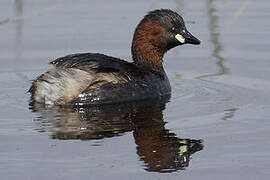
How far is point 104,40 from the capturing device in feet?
35.2

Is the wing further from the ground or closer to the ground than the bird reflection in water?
further from the ground

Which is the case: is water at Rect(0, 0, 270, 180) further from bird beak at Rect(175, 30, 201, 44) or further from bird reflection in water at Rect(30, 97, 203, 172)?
bird beak at Rect(175, 30, 201, 44)

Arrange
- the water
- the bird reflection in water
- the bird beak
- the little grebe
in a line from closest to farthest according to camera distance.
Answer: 1. the water
2. the bird reflection in water
3. the little grebe
4. the bird beak

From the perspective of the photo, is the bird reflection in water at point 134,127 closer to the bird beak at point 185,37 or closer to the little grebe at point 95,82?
the little grebe at point 95,82

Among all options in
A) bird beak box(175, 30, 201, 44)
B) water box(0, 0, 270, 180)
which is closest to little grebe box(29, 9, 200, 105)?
water box(0, 0, 270, 180)

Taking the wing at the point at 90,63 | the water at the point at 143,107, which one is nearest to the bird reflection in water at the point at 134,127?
the water at the point at 143,107

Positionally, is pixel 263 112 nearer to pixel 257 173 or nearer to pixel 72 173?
pixel 257 173

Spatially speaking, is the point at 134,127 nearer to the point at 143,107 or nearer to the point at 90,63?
the point at 143,107

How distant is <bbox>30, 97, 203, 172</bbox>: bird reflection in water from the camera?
6990 mm

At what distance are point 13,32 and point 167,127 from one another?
3673 millimetres

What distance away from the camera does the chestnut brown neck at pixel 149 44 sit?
31.3ft

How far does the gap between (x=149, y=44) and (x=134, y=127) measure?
186 cm

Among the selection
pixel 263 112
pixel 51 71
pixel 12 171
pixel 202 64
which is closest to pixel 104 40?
pixel 202 64

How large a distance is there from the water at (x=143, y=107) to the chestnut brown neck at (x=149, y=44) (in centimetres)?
35
